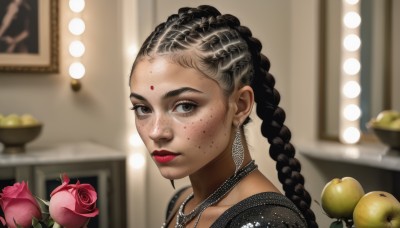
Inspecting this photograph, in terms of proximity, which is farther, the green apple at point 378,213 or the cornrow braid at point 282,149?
the cornrow braid at point 282,149

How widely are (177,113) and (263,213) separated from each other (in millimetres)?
176

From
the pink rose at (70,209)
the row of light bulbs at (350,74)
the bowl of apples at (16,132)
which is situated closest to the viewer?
the pink rose at (70,209)

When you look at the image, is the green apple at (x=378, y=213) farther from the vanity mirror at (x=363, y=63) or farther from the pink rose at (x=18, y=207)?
the vanity mirror at (x=363, y=63)

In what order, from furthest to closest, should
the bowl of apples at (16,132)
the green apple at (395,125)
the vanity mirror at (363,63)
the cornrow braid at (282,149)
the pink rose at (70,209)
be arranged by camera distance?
the vanity mirror at (363,63) < the bowl of apples at (16,132) < the green apple at (395,125) < the cornrow braid at (282,149) < the pink rose at (70,209)

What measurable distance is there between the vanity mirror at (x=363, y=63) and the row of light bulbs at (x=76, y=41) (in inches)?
45.0

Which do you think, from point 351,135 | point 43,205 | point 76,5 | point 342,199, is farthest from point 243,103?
point 76,5

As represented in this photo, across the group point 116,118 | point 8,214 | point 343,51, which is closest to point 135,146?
point 116,118

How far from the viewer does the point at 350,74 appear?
2.31m

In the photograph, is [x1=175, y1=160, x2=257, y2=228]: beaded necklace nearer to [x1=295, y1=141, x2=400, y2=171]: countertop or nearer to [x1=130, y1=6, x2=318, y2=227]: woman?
[x1=130, y1=6, x2=318, y2=227]: woman

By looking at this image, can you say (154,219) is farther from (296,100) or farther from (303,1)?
(303,1)

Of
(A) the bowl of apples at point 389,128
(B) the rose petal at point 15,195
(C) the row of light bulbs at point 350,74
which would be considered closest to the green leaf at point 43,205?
(B) the rose petal at point 15,195

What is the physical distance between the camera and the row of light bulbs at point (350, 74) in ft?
7.51

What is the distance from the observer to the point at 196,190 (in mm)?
821

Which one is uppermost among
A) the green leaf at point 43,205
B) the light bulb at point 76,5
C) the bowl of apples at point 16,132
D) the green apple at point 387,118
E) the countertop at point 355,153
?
the light bulb at point 76,5
